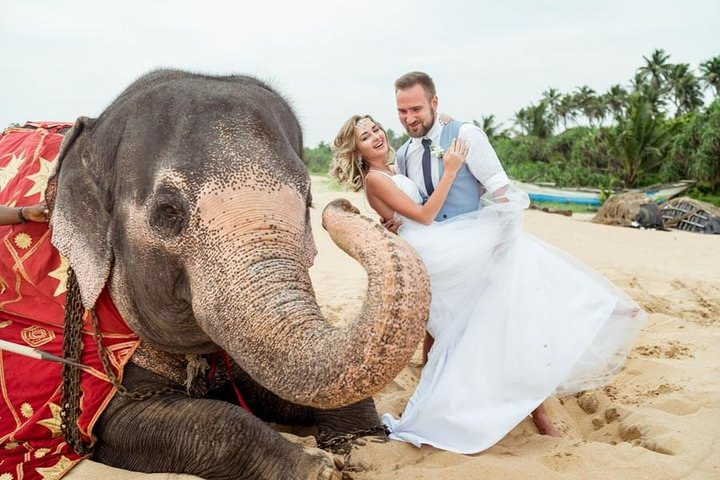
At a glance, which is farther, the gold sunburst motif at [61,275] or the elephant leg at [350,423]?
the elephant leg at [350,423]

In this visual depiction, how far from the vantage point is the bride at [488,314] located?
3.38 m

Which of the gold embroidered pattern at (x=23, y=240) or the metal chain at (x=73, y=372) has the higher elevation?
the gold embroidered pattern at (x=23, y=240)

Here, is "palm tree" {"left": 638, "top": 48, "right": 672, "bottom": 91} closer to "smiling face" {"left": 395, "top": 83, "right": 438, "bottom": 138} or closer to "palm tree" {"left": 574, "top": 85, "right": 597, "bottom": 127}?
"palm tree" {"left": 574, "top": 85, "right": 597, "bottom": 127}

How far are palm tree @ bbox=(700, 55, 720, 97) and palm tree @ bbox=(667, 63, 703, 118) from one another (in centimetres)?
96

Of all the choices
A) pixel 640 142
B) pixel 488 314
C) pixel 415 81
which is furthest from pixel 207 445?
pixel 640 142

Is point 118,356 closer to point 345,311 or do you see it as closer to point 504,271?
point 504,271

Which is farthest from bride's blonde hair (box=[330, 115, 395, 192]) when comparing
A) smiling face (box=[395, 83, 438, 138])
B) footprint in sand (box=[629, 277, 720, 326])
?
footprint in sand (box=[629, 277, 720, 326])

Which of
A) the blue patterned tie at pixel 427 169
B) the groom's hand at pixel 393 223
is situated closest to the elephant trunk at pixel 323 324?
the groom's hand at pixel 393 223

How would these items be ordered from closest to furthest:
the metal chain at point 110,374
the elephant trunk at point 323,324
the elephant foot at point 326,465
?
the elephant trunk at point 323,324, the elephant foot at point 326,465, the metal chain at point 110,374

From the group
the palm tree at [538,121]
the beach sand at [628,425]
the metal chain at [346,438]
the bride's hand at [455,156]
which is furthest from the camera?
the palm tree at [538,121]

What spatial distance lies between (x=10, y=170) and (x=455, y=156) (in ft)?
7.36

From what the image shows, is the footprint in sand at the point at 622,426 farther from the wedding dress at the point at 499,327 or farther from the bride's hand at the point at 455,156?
the bride's hand at the point at 455,156

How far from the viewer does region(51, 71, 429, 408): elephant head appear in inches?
77.5

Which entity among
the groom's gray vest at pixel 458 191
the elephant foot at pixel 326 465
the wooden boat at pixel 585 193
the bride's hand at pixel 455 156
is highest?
the bride's hand at pixel 455 156
